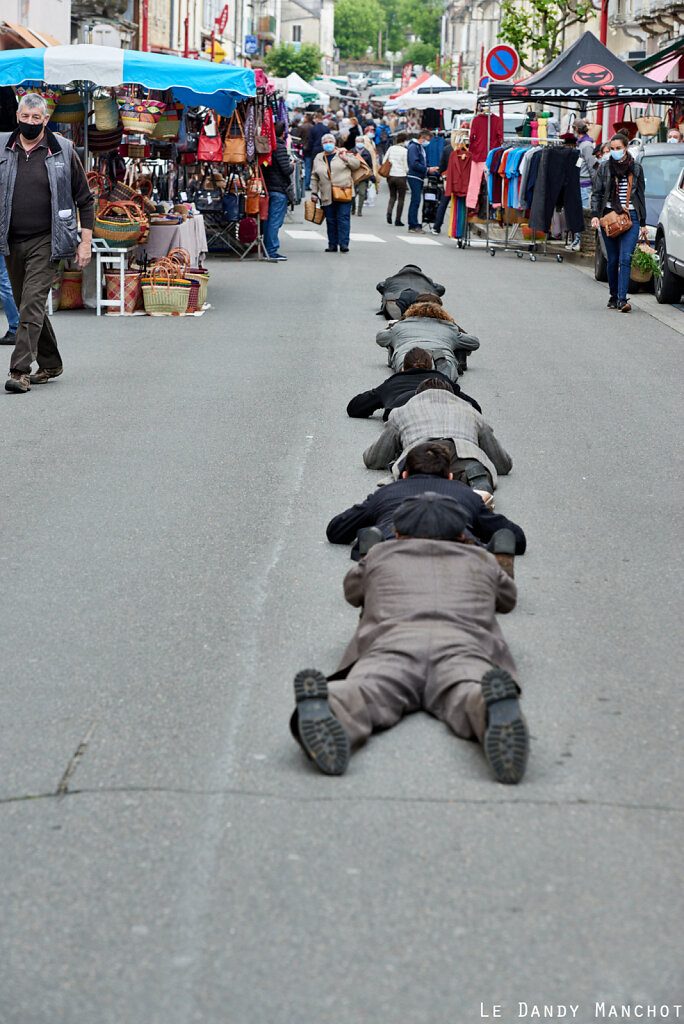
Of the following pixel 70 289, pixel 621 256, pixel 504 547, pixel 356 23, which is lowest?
pixel 70 289

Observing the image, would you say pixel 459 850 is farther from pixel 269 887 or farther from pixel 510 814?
pixel 269 887

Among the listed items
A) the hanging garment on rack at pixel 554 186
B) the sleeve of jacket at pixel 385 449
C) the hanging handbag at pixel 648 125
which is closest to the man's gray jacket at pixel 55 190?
the sleeve of jacket at pixel 385 449

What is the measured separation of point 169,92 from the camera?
666 inches

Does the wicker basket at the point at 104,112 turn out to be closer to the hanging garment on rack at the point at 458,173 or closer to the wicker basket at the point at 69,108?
the wicker basket at the point at 69,108

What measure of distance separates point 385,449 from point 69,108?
30.5 ft

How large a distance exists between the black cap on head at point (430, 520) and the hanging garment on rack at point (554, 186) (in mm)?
18260

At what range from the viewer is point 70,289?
15594 millimetres

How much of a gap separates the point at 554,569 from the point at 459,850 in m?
2.88

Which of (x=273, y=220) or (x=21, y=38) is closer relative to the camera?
(x=273, y=220)

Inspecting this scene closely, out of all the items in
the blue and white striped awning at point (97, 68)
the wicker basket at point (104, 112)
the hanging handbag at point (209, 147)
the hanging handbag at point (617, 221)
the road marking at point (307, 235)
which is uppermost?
the blue and white striped awning at point (97, 68)

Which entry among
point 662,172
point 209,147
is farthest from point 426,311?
point 662,172

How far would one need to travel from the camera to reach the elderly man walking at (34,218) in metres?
10.6

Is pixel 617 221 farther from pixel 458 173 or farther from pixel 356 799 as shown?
pixel 356 799

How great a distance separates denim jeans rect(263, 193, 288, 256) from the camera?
825 inches
